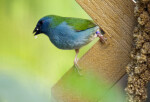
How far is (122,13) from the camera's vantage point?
74.7 inches

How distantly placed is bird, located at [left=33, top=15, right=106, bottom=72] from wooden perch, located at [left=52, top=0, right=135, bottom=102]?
7cm

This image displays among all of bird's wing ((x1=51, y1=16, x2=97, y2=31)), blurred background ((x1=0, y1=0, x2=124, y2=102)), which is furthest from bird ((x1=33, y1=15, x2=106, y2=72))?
blurred background ((x1=0, y1=0, x2=124, y2=102))

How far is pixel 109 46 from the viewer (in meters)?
1.98

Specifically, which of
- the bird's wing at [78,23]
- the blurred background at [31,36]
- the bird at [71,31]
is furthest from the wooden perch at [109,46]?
the blurred background at [31,36]

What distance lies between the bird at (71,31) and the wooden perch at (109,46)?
0.21ft

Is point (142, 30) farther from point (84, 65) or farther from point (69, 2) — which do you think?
point (69, 2)

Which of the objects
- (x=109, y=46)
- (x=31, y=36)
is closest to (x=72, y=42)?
(x=109, y=46)

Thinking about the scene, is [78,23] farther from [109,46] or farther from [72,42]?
A: [109,46]

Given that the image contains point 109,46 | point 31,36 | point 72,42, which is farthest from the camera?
point 31,36

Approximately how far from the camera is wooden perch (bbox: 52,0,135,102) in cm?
191

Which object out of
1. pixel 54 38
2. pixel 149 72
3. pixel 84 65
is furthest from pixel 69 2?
pixel 149 72

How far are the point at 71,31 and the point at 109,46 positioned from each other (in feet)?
1.33

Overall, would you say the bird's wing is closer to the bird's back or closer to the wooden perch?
the bird's back

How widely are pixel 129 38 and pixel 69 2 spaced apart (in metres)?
1.98
